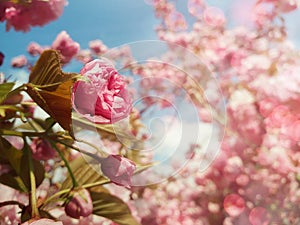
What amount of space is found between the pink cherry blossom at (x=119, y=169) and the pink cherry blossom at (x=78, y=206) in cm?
10

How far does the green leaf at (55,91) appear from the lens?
43 centimetres

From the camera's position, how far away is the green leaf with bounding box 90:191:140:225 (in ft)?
2.22

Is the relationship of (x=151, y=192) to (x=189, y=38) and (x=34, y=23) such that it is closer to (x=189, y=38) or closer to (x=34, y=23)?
(x=189, y=38)

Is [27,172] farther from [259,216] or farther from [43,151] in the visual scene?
[259,216]

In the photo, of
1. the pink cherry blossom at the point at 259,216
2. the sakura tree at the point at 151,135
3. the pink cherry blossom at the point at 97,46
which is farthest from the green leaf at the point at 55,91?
the pink cherry blossom at the point at 97,46

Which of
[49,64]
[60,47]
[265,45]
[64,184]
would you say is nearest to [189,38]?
[265,45]

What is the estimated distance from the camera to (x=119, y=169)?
483mm

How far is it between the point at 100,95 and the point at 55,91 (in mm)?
35

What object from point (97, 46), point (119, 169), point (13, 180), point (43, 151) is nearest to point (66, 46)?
point (43, 151)

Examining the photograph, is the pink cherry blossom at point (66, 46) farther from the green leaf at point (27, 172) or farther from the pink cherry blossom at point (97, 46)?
the pink cherry blossom at point (97, 46)

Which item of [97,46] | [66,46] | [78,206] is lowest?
[78,206]

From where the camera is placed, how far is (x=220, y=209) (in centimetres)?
165

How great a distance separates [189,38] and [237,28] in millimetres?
259

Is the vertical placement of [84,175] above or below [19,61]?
below
